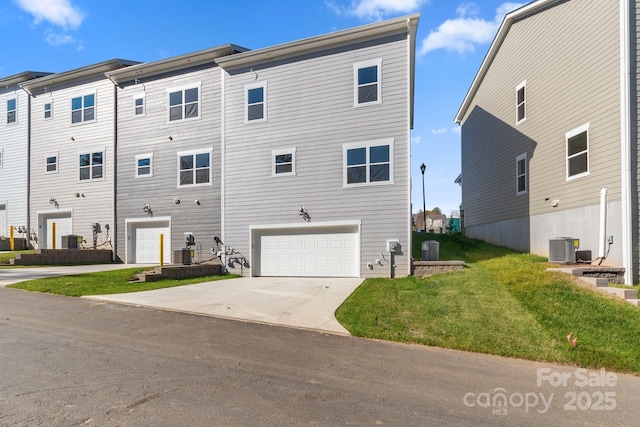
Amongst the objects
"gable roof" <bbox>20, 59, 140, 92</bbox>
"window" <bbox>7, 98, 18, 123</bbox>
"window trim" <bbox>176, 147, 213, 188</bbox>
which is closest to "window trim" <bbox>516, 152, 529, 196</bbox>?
"window trim" <bbox>176, 147, 213, 188</bbox>

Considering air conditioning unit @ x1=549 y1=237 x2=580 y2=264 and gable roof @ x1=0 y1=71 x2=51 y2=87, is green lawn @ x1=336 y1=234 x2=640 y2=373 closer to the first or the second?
air conditioning unit @ x1=549 y1=237 x2=580 y2=264

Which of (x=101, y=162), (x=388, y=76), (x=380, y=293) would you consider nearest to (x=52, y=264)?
(x=101, y=162)

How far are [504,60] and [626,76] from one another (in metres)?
8.11

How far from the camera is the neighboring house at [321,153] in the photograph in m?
13.3

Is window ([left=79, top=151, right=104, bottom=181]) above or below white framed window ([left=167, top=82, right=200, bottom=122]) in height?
below

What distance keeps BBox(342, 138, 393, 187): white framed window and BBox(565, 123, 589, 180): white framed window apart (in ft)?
18.4

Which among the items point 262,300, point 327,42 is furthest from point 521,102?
point 262,300

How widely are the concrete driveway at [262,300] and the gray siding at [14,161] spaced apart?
15.9 meters

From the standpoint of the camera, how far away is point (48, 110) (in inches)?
807

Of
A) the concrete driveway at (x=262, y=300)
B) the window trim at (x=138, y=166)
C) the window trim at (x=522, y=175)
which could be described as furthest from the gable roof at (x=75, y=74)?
the window trim at (x=522, y=175)

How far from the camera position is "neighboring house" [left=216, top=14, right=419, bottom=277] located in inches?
522

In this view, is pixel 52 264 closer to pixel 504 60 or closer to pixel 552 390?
pixel 552 390

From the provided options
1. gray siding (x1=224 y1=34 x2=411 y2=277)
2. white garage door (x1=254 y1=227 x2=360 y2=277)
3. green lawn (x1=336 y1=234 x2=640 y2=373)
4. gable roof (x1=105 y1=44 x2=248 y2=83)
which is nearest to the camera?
green lawn (x1=336 y1=234 x2=640 y2=373)

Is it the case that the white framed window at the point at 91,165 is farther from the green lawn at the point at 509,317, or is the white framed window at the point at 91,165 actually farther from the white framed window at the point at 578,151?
the white framed window at the point at 578,151
